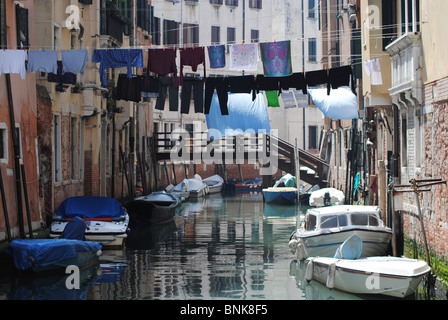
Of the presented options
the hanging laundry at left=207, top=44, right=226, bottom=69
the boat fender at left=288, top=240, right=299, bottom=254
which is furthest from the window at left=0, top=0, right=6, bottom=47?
the boat fender at left=288, top=240, right=299, bottom=254

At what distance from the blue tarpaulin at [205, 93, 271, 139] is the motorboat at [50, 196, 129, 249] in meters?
10.2

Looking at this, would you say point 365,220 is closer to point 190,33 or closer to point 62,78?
point 62,78

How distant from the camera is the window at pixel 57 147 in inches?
763

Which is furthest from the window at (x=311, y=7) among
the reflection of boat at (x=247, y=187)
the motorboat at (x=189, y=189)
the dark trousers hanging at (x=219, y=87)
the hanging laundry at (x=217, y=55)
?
the hanging laundry at (x=217, y=55)

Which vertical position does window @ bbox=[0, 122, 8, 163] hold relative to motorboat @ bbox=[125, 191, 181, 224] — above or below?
above

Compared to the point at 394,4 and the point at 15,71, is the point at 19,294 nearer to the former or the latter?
the point at 15,71

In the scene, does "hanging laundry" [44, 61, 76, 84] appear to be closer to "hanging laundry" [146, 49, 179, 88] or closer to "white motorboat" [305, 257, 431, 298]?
"hanging laundry" [146, 49, 179, 88]

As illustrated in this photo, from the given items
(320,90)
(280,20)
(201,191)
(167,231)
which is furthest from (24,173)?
(280,20)

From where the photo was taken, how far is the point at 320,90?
2369 centimetres

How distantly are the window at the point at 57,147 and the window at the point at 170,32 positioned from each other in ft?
69.5

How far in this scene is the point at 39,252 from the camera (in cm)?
1306

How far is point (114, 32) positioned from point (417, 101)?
1317 centimetres

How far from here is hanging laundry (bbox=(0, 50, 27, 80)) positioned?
14305 mm

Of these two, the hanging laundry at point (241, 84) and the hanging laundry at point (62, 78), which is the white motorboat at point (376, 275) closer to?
the hanging laundry at point (241, 84)
